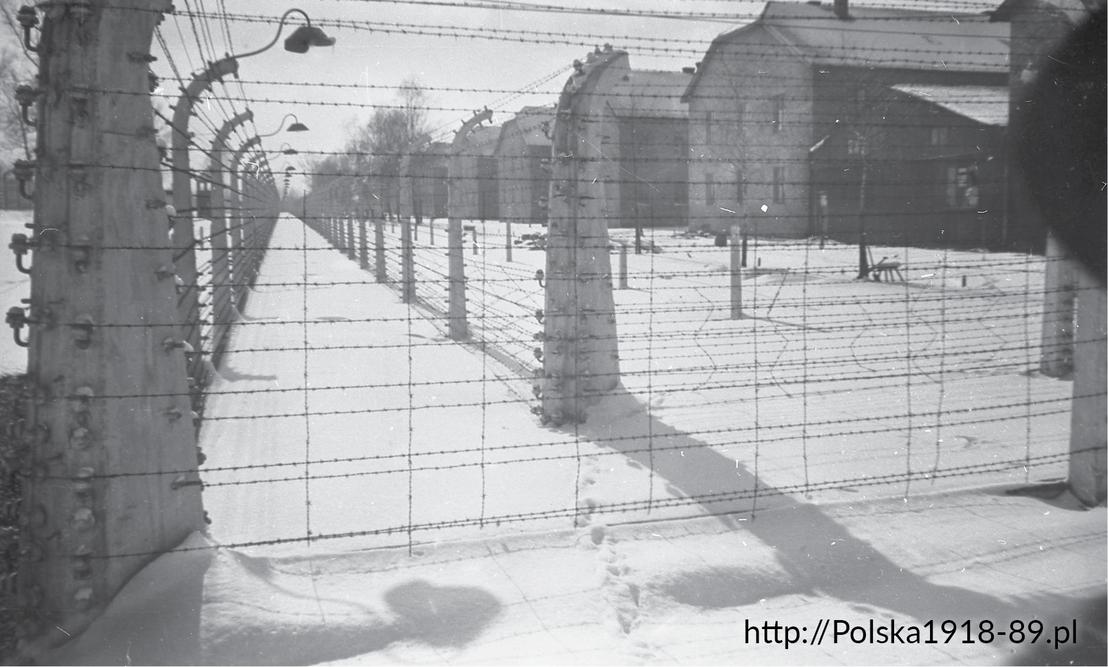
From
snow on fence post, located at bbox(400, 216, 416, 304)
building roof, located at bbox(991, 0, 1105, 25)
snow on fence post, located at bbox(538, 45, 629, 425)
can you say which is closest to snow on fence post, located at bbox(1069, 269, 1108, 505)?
building roof, located at bbox(991, 0, 1105, 25)

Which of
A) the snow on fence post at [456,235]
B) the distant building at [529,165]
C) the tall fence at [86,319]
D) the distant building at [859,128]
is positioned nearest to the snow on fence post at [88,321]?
the tall fence at [86,319]

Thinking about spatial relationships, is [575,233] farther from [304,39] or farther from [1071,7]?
[1071,7]

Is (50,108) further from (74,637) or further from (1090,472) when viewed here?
(1090,472)

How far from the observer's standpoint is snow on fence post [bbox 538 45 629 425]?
691 centimetres

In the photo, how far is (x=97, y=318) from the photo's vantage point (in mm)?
3621

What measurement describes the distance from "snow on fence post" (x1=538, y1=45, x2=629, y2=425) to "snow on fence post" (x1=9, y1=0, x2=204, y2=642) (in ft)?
11.6

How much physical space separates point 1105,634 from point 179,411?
13.5ft

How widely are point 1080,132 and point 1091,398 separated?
6.55ft

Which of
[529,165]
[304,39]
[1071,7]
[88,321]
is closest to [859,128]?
[529,165]

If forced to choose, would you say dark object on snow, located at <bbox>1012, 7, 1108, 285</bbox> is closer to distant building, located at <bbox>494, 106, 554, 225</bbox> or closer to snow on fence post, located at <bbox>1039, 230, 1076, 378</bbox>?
snow on fence post, located at <bbox>1039, 230, 1076, 378</bbox>

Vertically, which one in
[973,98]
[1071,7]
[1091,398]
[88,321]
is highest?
[973,98]

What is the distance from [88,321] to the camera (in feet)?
11.7

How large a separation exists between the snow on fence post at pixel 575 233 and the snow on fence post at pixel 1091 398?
10.0ft

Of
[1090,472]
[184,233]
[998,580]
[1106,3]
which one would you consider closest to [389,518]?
[998,580]
